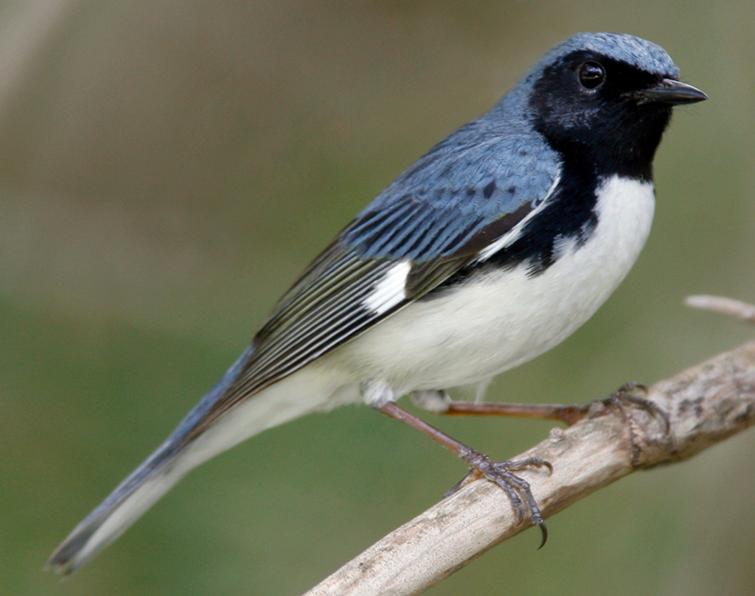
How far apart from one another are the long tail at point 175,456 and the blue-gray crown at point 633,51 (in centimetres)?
169

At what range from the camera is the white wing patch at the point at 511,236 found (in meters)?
4.42

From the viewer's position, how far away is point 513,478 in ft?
13.8

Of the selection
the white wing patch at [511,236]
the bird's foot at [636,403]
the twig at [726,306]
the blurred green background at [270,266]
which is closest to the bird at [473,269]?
the white wing patch at [511,236]

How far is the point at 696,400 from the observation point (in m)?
4.76

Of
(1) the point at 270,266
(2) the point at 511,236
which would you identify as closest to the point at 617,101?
(2) the point at 511,236

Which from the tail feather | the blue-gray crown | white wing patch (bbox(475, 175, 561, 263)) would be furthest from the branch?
the tail feather

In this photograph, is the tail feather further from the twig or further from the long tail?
the twig

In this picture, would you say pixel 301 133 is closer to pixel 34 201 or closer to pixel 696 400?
pixel 34 201

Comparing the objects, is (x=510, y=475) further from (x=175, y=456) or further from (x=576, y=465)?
(x=175, y=456)

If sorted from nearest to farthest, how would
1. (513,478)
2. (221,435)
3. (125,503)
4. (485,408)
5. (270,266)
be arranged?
(513,478) → (125,503) → (221,435) → (485,408) → (270,266)

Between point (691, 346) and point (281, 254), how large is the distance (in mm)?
2213

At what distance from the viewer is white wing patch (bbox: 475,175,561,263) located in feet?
14.5

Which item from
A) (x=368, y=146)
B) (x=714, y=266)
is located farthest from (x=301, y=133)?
(x=714, y=266)

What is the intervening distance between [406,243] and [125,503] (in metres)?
1.51
